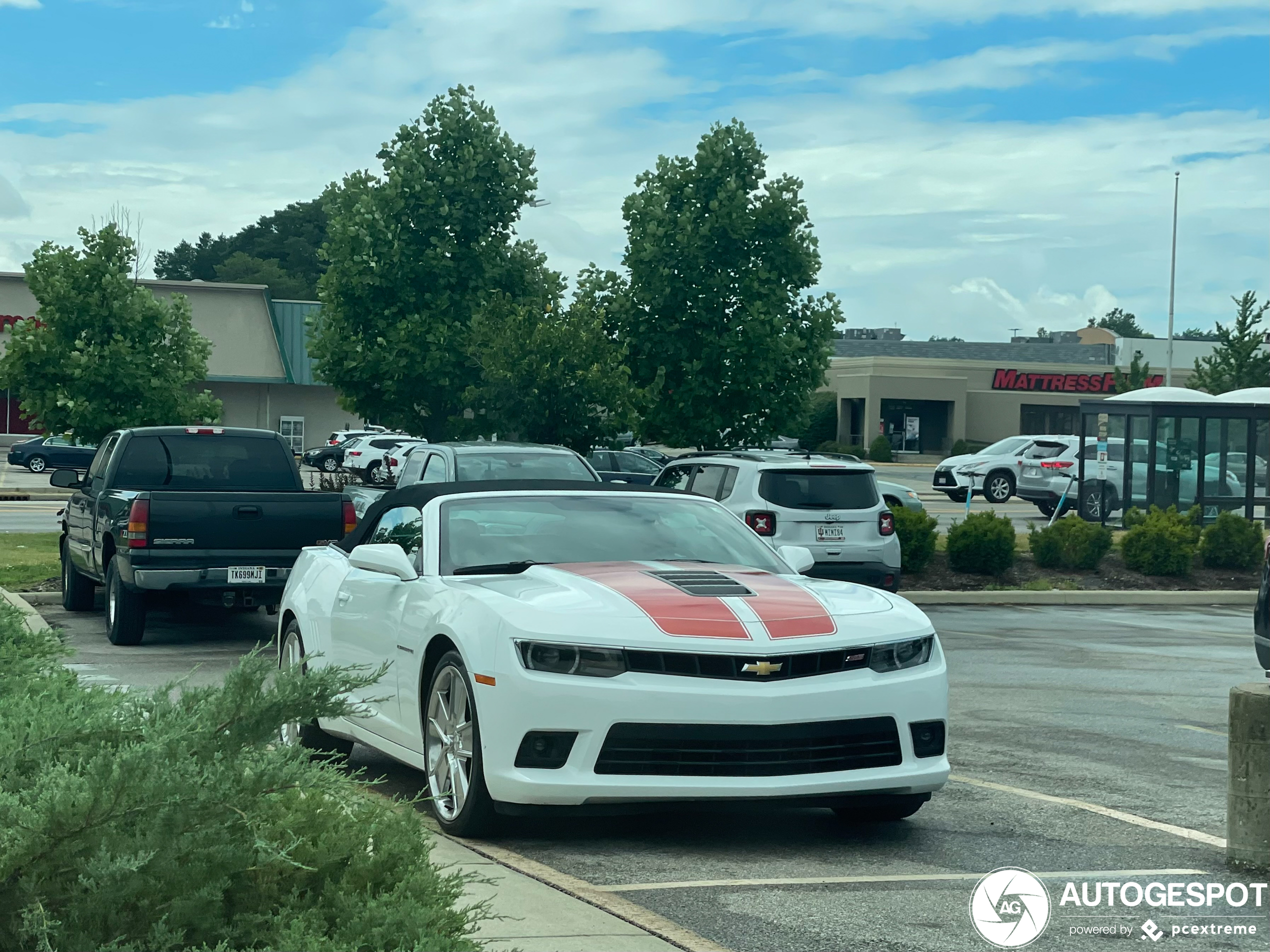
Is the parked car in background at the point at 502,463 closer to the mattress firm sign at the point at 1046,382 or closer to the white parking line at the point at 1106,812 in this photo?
the white parking line at the point at 1106,812

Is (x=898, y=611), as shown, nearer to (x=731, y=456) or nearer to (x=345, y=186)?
(x=731, y=456)

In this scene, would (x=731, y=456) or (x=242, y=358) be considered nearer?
(x=731, y=456)

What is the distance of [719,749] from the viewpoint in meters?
6.37

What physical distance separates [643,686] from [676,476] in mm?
11947

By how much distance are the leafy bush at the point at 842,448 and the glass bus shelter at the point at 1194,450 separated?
37047 millimetres

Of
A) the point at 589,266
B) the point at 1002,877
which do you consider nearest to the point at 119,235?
the point at 589,266

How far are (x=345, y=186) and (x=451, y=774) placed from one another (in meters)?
21.2

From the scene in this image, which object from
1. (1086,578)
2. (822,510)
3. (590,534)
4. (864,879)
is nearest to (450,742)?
(590,534)

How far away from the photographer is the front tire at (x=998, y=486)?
3997 centimetres

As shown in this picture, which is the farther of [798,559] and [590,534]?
[798,559]

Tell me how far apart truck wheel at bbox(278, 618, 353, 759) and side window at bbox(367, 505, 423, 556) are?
77 centimetres

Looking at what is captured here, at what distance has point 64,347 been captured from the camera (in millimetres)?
25047

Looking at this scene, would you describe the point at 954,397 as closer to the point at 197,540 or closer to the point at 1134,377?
the point at 1134,377

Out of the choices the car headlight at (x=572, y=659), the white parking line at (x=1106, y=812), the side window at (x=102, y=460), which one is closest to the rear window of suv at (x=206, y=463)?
the side window at (x=102, y=460)
